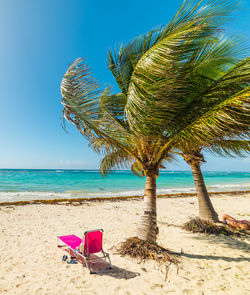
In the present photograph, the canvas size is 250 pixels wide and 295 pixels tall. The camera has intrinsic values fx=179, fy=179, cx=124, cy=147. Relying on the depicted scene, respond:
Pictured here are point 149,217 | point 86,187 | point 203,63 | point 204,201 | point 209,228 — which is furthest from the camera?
point 86,187

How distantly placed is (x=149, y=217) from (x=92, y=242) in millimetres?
1465

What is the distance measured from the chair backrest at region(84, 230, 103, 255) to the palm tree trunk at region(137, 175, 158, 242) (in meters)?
1.08

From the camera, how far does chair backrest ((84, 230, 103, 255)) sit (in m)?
3.96

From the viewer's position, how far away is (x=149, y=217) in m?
4.47

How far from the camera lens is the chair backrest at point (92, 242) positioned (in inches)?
156

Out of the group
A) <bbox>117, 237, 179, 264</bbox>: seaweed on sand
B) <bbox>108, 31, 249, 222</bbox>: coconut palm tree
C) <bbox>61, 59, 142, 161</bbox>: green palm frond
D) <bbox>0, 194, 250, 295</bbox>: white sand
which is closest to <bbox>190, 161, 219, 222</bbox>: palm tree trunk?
<bbox>0, 194, 250, 295</bbox>: white sand

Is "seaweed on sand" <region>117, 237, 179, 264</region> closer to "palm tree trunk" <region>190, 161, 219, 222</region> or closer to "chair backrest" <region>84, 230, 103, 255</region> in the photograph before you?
"chair backrest" <region>84, 230, 103, 255</region>

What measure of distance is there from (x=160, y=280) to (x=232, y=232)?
3960 millimetres

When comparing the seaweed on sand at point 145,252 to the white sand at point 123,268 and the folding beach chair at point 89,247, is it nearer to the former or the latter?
the white sand at point 123,268

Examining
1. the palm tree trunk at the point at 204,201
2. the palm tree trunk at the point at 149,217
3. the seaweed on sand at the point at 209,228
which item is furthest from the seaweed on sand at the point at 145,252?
the palm tree trunk at the point at 204,201

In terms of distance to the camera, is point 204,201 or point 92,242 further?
point 204,201

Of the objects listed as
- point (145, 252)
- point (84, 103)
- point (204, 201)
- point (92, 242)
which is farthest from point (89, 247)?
point (204, 201)

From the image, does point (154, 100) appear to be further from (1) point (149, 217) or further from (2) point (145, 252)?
(2) point (145, 252)

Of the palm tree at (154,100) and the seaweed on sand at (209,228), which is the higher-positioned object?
the palm tree at (154,100)
